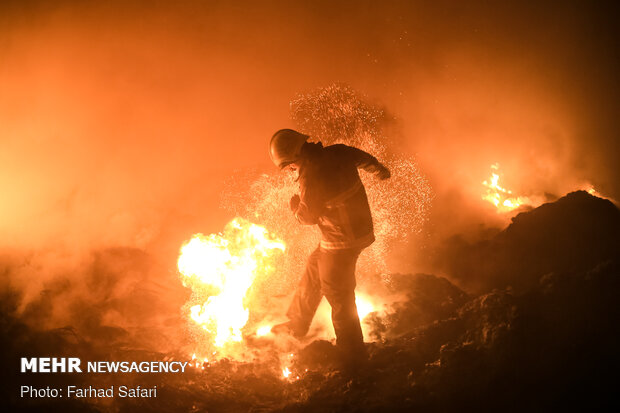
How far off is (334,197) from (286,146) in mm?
715

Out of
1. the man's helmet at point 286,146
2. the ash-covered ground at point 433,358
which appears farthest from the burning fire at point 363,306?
the man's helmet at point 286,146

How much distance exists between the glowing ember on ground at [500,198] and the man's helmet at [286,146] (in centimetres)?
673

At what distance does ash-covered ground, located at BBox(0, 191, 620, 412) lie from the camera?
10.0 ft

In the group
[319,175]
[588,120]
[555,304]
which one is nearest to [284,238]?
[319,175]

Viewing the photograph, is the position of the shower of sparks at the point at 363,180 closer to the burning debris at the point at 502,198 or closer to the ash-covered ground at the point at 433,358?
the burning debris at the point at 502,198

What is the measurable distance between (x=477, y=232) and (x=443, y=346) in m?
4.94

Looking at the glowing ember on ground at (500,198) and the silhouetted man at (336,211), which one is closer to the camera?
the silhouetted man at (336,211)

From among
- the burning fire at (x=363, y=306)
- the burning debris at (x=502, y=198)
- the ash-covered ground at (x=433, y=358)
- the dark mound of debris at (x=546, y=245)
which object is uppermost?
the burning debris at (x=502, y=198)

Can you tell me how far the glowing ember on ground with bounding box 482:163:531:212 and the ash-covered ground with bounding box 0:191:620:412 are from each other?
386 centimetres

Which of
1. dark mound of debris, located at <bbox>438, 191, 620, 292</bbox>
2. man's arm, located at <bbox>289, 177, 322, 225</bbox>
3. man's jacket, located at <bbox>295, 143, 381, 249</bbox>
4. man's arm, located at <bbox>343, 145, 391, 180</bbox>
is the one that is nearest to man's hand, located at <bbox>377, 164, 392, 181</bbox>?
man's arm, located at <bbox>343, 145, 391, 180</bbox>

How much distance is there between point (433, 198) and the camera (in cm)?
895

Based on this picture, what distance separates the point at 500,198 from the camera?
358 inches

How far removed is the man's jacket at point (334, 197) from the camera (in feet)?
12.5

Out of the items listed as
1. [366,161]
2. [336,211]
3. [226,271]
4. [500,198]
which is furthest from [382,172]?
[500,198]
